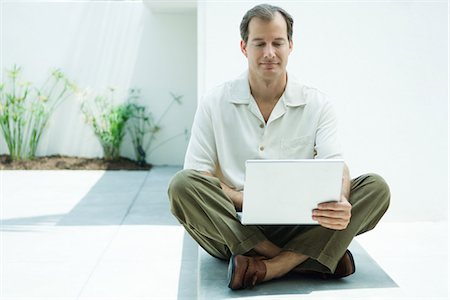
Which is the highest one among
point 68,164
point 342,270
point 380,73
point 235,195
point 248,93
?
point 380,73

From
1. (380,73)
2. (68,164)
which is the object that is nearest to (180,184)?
(380,73)

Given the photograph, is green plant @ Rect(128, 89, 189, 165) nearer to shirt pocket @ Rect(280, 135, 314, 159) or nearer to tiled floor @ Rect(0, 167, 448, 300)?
tiled floor @ Rect(0, 167, 448, 300)

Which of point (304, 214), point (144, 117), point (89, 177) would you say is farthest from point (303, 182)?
point (144, 117)

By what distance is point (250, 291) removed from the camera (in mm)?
2736

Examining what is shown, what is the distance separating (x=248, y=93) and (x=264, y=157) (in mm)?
284

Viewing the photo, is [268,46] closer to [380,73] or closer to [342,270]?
[342,270]

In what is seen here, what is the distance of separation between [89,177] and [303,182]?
434 centimetres

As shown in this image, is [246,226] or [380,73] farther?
[380,73]

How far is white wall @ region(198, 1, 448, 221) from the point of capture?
4.28m

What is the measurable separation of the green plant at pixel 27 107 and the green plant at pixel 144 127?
0.67m

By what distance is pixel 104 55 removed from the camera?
7.66 meters

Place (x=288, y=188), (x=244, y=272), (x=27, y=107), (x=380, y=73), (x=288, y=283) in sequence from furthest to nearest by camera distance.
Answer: (x=27, y=107) → (x=380, y=73) → (x=288, y=283) → (x=244, y=272) → (x=288, y=188)

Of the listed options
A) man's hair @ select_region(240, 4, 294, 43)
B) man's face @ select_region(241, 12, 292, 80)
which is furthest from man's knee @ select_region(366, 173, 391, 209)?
man's hair @ select_region(240, 4, 294, 43)

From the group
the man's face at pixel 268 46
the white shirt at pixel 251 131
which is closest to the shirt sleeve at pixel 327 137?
the white shirt at pixel 251 131
